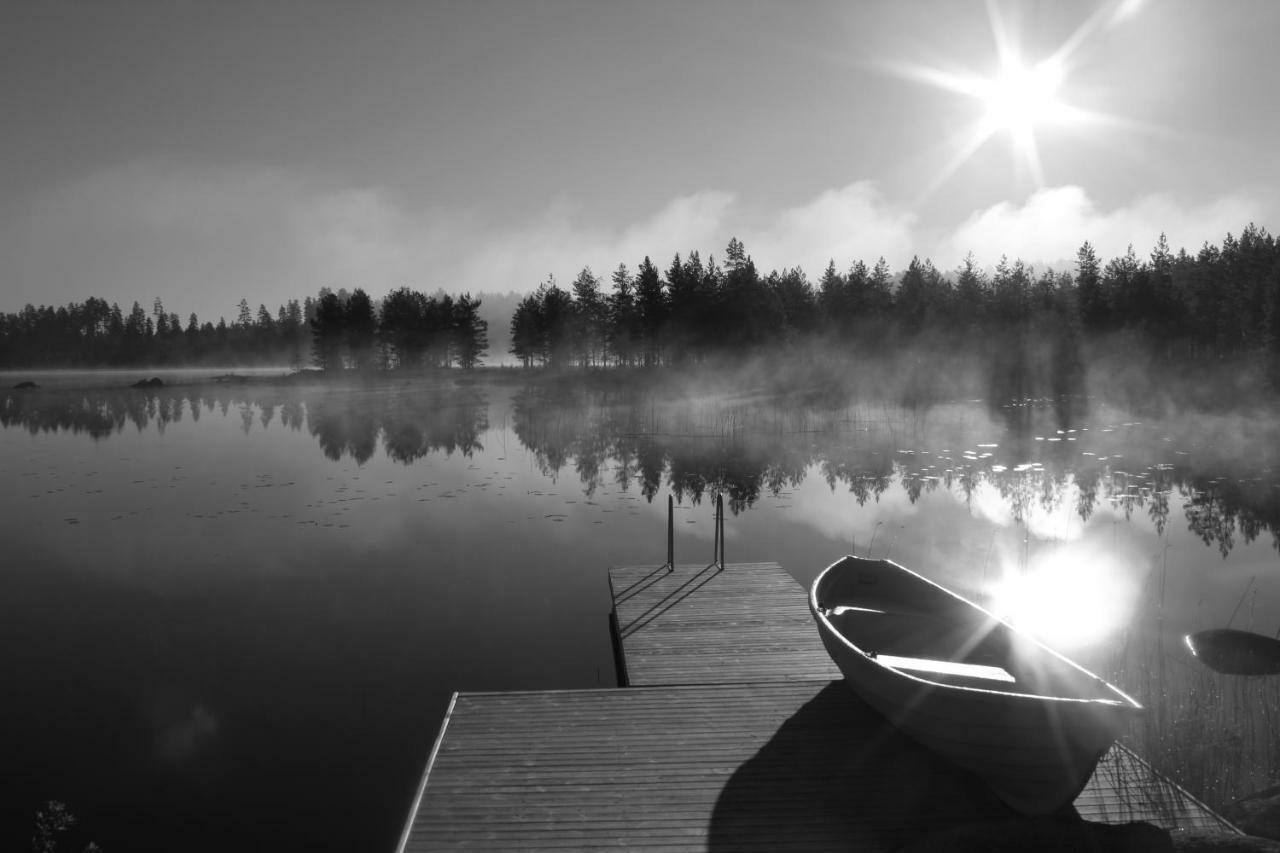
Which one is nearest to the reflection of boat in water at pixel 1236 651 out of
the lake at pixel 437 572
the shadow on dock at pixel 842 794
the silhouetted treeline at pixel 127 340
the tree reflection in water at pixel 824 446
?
the lake at pixel 437 572

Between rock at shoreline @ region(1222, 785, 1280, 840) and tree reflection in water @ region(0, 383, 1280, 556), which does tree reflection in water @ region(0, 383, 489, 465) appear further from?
rock at shoreline @ region(1222, 785, 1280, 840)

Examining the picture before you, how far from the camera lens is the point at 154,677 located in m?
9.94

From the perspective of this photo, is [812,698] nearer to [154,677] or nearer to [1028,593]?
[1028,593]

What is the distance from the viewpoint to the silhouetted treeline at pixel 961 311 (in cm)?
6397

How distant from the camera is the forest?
6419 centimetres

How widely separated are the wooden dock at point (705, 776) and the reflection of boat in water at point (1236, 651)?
4.32 meters

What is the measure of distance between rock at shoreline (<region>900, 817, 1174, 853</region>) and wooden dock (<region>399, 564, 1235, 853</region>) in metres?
0.47

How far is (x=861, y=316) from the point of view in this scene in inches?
2913

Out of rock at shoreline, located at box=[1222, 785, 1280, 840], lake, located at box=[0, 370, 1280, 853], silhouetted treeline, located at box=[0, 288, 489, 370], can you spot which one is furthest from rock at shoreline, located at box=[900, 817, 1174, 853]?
silhouetted treeline, located at box=[0, 288, 489, 370]

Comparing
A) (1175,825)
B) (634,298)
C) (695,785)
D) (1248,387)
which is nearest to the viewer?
(1175,825)

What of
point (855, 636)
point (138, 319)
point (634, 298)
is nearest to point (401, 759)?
point (855, 636)

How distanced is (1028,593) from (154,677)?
1266 cm

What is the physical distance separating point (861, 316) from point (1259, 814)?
71664 millimetres

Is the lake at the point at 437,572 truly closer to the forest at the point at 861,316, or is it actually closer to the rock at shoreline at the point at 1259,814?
the rock at shoreline at the point at 1259,814
